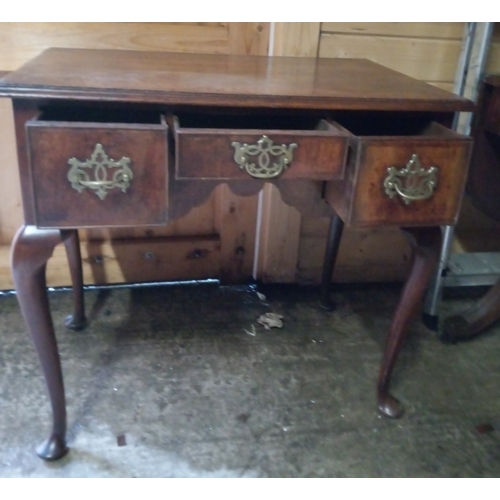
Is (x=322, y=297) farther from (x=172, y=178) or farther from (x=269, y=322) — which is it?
(x=172, y=178)

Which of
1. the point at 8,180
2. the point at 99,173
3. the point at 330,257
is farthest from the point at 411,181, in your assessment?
the point at 8,180

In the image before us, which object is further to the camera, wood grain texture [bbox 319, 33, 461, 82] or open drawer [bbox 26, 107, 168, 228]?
wood grain texture [bbox 319, 33, 461, 82]

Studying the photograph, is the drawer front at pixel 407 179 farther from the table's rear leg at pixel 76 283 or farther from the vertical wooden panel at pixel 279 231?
the table's rear leg at pixel 76 283

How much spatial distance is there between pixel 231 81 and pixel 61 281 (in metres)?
0.97

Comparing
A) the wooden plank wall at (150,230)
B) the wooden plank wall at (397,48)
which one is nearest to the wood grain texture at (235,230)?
the wooden plank wall at (150,230)

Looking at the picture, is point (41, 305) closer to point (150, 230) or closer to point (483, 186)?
point (150, 230)

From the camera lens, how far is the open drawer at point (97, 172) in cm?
83

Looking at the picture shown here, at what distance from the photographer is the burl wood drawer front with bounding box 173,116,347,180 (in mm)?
865

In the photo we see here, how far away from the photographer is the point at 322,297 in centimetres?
166

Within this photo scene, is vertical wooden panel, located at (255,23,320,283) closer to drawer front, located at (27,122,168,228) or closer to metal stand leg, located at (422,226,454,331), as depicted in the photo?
metal stand leg, located at (422,226,454,331)

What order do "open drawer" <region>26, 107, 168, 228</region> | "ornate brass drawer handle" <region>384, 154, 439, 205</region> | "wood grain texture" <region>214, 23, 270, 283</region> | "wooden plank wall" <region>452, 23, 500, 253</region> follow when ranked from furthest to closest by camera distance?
"wooden plank wall" <region>452, 23, 500, 253</region>
"wood grain texture" <region>214, 23, 270, 283</region>
"ornate brass drawer handle" <region>384, 154, 439, 205</region>
"open drawer" <region>26, 107, 168, 228</region>

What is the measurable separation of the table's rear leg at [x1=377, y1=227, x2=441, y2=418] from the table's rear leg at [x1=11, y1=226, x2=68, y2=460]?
696mm

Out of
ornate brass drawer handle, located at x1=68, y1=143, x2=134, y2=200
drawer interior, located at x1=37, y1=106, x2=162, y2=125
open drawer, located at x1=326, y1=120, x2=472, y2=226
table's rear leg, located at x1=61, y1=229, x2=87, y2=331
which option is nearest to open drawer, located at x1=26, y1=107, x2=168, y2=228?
ornate brass drawer handle, located at x1=68, y1=143, x2=134, y2=200

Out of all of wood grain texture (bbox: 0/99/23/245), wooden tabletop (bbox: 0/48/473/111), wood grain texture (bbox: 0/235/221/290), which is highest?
wooden tabletop (bbox: 0/48/473/111)
